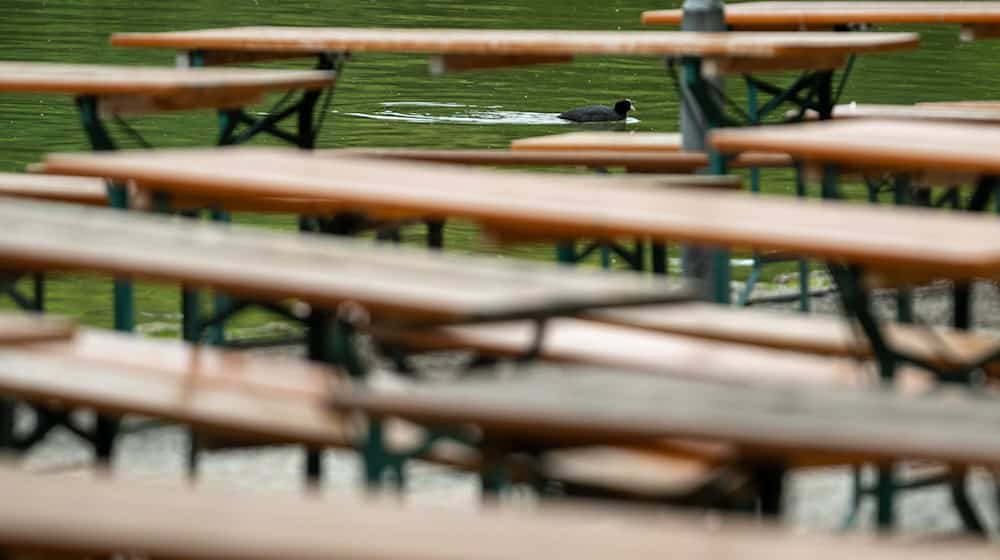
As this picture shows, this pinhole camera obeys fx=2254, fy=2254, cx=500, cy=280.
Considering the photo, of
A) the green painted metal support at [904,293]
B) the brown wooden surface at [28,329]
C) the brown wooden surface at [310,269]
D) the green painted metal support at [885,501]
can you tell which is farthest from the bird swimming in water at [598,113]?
the brown wooden surface at [28,329]

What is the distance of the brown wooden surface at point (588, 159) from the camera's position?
299 inches

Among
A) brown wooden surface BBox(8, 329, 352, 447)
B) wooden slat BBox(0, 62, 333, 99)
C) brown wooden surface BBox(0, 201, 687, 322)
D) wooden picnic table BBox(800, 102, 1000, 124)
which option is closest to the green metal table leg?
wooden slat BBox(0, 62, 333, 99)

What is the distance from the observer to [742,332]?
5102mm

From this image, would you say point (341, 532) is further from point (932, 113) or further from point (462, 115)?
point (462, 115)

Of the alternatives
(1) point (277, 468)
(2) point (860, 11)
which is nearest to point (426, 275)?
(1) point (277, 468)

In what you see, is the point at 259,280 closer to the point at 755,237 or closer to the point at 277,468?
the point at 755,237

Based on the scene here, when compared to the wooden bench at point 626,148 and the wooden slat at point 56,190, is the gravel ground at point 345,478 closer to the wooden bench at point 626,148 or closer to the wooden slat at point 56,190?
the wooden slat at point 56,190

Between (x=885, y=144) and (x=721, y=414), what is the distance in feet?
6.09

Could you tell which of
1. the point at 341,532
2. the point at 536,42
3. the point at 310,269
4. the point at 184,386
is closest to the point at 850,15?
the point at 536,42

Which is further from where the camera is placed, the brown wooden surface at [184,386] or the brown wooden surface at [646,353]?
the brown wooden surface at [646,353]

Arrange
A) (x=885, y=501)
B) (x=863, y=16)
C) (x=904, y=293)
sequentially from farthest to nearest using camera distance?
1. (x=863, y=16)
2. (x=904, y=293)
3. (x=885, y=501)

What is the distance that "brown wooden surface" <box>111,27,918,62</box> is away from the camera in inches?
277

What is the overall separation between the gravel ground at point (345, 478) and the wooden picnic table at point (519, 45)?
1.73 meters

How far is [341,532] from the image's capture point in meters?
2.48
